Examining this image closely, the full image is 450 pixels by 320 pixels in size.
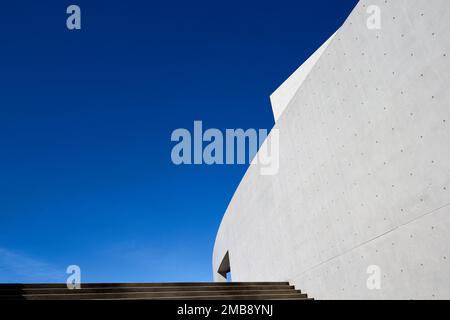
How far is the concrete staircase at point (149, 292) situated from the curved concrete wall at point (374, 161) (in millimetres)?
995

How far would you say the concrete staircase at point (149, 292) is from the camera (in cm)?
492

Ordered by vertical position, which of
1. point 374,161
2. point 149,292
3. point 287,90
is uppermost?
point 287,90

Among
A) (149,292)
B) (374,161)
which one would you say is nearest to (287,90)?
(374,161)

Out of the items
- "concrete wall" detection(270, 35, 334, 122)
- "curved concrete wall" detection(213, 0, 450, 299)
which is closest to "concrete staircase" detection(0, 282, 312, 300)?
"curved concrete wall" detection(213, 0, 450, 299)

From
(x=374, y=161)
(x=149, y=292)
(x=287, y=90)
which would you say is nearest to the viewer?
(x=374, y=161)

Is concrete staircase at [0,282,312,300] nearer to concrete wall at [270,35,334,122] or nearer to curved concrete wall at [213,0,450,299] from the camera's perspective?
curved concrete wall at [213,0,450,299]

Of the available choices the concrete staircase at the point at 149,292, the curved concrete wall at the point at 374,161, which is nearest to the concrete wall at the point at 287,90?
the curved concrete wall at the point at 374,161

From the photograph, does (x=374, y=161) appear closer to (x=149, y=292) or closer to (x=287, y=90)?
(x=149, y=292)

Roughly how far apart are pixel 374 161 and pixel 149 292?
13.1 ft

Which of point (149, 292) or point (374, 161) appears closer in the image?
point (374, 161)

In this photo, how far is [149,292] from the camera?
5438mm
